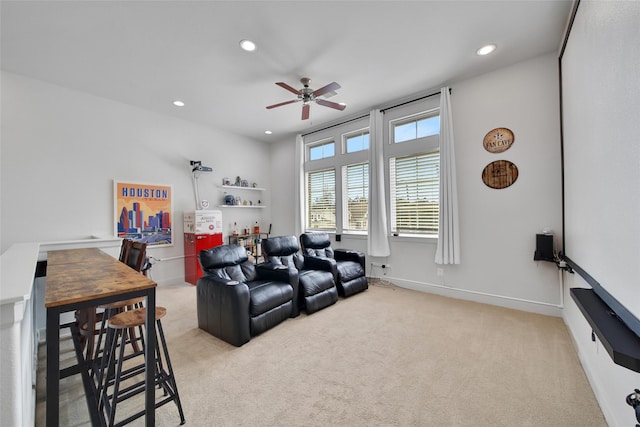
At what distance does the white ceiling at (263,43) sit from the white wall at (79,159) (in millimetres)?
369

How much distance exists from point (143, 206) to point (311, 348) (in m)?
3.92

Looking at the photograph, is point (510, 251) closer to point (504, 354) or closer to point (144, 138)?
point (504, 354)

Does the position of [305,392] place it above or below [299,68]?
below

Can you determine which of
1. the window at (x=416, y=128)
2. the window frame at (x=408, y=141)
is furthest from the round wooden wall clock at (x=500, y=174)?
the window at (x=416, y=128)

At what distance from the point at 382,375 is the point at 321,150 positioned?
469 centimetres

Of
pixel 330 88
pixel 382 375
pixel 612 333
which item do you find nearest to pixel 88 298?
pixel 382 375

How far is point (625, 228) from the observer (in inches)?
53.3

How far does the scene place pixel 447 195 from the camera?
149 inches

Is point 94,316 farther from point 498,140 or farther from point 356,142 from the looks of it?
point 498,140

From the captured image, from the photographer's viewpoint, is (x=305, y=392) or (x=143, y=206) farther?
(x=143, y=206)

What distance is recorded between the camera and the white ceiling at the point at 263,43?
2.38m

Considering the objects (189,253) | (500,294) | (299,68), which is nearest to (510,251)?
(500,294)

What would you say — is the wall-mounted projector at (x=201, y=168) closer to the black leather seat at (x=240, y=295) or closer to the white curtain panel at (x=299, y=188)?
the white curtain panel at (x=299, y=188)

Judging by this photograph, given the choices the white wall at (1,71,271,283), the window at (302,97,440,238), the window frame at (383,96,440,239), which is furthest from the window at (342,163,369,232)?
the white wall at (1,71,271,283)
